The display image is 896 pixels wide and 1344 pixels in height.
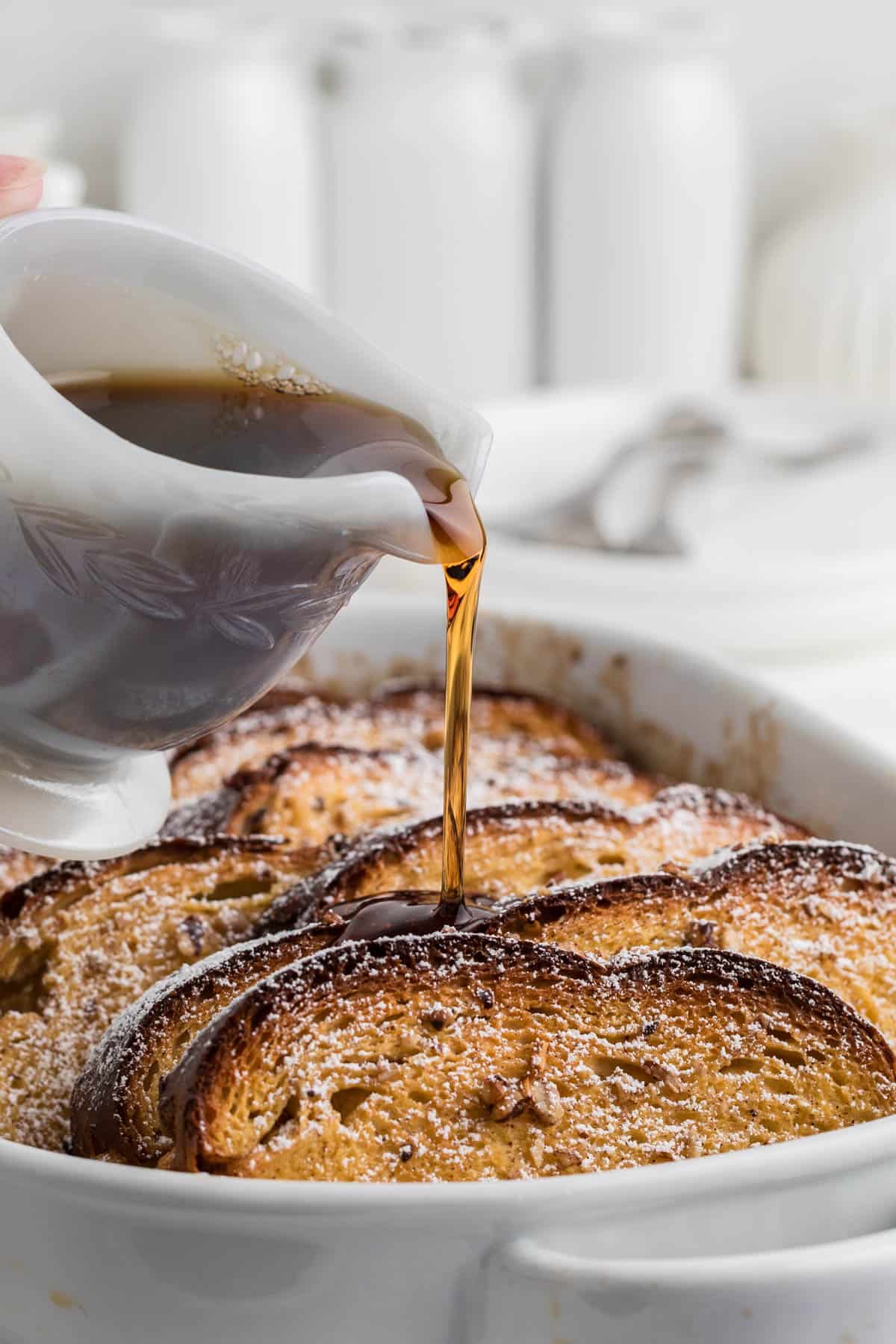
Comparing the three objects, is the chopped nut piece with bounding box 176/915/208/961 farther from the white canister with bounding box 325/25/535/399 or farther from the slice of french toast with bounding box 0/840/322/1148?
the white canister with bounding box 325/25/535/399

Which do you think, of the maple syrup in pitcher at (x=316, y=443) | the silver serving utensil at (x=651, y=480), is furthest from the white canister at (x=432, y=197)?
the maple syrup in pitcher at (x=316, y=443)

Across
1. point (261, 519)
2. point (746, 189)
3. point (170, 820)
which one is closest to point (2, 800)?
point (261, 519)

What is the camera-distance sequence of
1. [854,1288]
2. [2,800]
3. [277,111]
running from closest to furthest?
[854,1288]
[2,800]
[277,111]

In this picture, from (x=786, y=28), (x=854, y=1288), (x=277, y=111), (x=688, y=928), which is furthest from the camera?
(x=786, y=28)

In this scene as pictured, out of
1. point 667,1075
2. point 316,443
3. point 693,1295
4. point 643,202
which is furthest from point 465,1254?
point 643,202

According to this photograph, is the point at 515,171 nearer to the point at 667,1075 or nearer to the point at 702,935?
the point at 702,935

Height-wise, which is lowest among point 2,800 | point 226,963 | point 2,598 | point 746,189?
point 746,189

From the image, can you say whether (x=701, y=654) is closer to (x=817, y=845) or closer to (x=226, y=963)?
(x=817, y=845)
